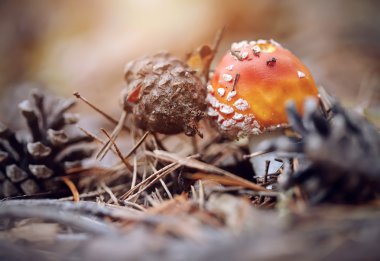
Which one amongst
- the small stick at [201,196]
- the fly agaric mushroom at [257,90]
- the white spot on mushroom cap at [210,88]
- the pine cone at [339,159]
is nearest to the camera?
the pine cone at [339,159]

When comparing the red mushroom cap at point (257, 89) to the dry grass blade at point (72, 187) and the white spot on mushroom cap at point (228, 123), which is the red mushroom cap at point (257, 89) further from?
the dry grass blade at point (72, 187)

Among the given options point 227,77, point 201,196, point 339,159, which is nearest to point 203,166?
point 201,196

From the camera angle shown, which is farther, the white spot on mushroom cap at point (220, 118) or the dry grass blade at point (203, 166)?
the white spot on mushroom cap at point (220, 118)

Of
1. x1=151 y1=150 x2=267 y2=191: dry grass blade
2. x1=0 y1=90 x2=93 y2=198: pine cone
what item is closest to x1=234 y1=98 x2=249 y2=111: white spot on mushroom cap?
x1=151 y1=150 x2=267 y2=191: dry grass blade

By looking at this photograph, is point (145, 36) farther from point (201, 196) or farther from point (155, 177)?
point (201, 196)

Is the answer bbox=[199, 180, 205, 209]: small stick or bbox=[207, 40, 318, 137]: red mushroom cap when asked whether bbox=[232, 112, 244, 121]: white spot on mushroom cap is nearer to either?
bbox=[207, 40, 318, 137]: red mushroom cap

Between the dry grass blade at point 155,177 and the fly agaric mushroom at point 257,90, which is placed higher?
the fly agaric mushroom at point 257,90

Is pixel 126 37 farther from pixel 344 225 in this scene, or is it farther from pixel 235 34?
pixel 344 225

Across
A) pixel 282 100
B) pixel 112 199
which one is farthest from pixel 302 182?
pixel 112 199

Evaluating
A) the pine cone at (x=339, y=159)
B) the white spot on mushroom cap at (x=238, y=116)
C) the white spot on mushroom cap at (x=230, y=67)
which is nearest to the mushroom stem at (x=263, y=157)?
the white spot on mushroom cap at (x=238, y=116)
